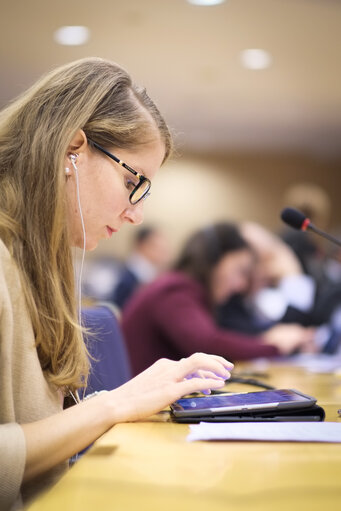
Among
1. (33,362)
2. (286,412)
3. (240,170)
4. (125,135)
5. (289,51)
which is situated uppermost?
(289,51)

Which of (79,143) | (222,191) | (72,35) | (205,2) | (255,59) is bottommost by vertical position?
(79,143)

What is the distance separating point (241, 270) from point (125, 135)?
1.62 m

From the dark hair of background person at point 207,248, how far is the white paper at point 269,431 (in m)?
1.63

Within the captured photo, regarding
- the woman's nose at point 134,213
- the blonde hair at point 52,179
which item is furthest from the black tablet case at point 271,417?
the woman's nose at point 134,213

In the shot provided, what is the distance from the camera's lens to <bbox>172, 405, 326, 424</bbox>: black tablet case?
37.7 inches

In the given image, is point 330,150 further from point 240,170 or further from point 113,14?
point 113,14

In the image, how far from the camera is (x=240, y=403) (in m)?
0.99

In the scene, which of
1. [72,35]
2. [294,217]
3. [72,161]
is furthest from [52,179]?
[72,35]

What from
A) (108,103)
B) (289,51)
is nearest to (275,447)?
(108,103)

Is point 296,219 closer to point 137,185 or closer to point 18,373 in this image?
point 137,185

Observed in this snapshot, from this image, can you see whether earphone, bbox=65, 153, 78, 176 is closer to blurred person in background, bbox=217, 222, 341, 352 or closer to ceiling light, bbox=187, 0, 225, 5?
blurred person in background, bbox=217, 222, 341, 352

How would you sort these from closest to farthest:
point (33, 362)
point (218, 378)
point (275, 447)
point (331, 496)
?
point (331, 496)
point (275, 447)
point (33, 362)
point (218, 378)

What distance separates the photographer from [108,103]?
1.08 meters

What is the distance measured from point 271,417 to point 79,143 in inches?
20.9
